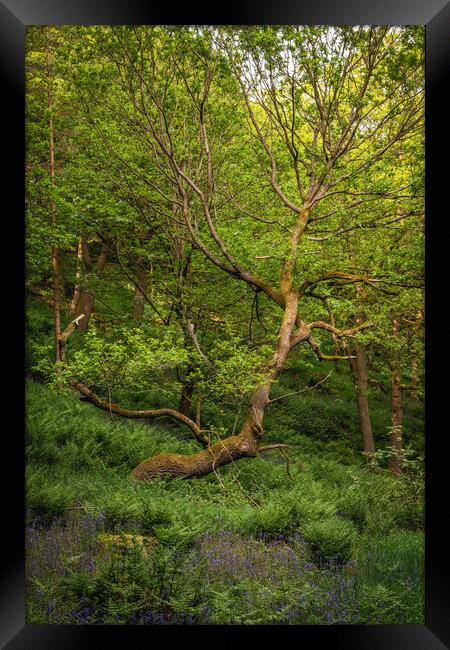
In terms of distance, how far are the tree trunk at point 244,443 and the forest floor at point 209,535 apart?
11cm

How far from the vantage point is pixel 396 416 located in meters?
6.77

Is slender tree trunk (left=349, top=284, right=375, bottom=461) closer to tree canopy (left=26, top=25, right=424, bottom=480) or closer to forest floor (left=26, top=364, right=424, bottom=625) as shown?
tree canopy (left=26, top=25, right=424, bottom=480)

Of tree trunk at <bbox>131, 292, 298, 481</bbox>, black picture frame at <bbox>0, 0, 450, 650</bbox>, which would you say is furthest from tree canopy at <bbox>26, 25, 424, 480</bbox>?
black picture frame at <bbox>0, 0, 450, 650</bbox>

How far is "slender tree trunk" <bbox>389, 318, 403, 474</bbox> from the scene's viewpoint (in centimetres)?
535

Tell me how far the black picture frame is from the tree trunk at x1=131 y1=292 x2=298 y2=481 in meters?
1.81

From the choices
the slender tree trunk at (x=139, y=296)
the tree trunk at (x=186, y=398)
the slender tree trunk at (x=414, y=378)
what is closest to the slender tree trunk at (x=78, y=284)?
the slender tree trunk at (x=139, y=296)

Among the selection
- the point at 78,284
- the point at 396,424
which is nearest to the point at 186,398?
the point at 78,284

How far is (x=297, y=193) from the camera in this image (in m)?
6.28

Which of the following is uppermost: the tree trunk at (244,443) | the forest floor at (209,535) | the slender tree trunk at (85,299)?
the slender tree trunk at (85,299)
